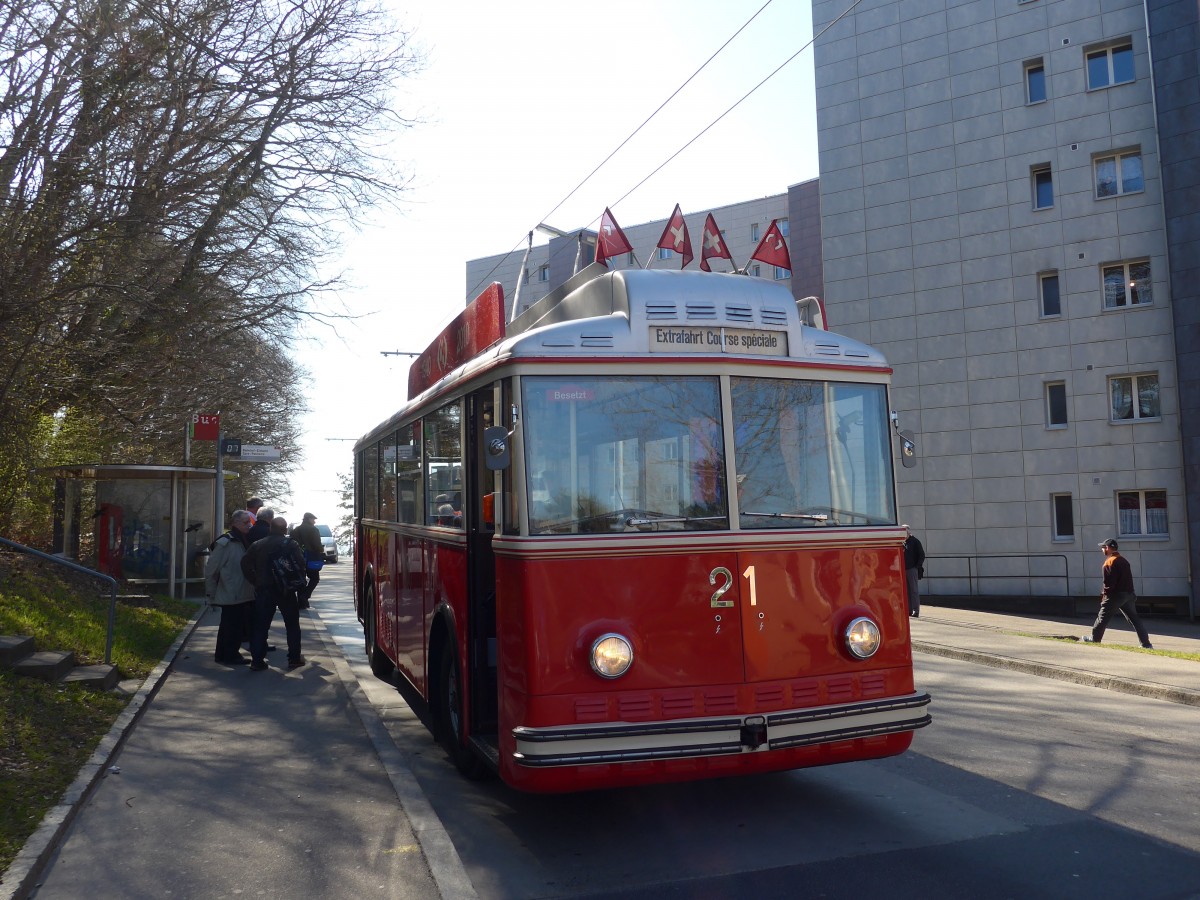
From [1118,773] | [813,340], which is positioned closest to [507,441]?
[813,340]

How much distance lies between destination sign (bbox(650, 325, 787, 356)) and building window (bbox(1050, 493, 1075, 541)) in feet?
75.2

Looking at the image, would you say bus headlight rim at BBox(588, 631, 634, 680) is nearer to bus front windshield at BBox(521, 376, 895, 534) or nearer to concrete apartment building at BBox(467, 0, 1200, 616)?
bus front windshield at BBox(521, 376, 895, 534)

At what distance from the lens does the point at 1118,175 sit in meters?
26.0

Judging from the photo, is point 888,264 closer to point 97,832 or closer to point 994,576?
point 994,576

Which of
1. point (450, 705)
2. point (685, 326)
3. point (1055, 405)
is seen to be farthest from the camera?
point (1055, 405)

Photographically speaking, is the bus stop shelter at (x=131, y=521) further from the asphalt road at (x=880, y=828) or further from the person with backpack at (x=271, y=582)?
the asphalt road at (x=880, y=828)

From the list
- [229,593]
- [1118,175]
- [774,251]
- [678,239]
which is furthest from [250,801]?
[1118,175]

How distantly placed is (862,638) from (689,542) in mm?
1162

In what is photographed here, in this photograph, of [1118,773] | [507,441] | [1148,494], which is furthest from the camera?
[1148,494]

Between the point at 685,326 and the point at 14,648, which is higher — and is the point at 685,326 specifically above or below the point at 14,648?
above

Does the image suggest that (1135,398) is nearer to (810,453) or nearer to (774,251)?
(774,251)

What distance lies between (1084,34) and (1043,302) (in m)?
6.70

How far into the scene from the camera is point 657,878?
511cm

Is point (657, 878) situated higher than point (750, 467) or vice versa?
point (750, 467)
